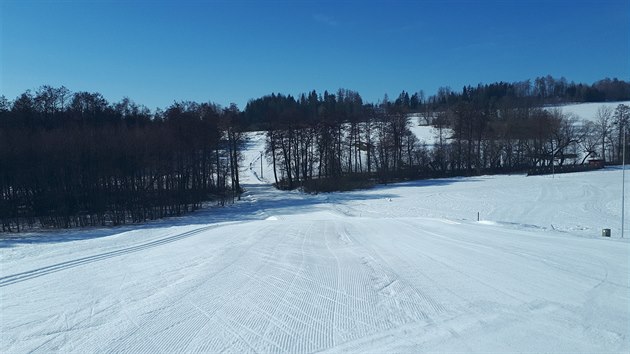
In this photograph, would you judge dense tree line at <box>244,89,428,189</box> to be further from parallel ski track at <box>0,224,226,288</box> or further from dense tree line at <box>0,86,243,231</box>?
parallel ski track at <box>0,224,226,288</box>

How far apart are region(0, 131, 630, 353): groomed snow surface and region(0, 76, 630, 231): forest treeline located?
25.9 metres

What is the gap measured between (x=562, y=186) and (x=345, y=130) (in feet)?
106

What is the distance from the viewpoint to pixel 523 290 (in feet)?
23.7

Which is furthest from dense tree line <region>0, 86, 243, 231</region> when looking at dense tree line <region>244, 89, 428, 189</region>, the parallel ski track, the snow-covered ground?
the snow-covered ground

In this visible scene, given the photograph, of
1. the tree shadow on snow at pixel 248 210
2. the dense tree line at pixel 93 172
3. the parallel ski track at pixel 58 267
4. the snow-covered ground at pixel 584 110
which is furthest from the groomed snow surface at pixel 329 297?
the snow-covered ground at pixel 584 110

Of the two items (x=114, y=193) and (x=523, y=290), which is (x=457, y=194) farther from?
(x=523, y=290)

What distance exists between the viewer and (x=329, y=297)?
7125 millimetres

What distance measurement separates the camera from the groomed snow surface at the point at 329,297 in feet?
17.5

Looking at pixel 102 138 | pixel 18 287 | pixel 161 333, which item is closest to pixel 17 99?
pixel 102 138

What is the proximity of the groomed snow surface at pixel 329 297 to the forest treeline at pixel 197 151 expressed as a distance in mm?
25850

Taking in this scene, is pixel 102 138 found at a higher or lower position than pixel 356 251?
higher

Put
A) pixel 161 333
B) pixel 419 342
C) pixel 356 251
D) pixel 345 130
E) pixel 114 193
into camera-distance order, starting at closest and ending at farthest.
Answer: pixel 419 342, pixel 161 333, pixel 356 251, pixel 114 193, pixel 345 130

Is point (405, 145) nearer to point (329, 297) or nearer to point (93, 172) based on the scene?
point (93, 172)

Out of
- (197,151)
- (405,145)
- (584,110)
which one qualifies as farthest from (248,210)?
(584,110)
